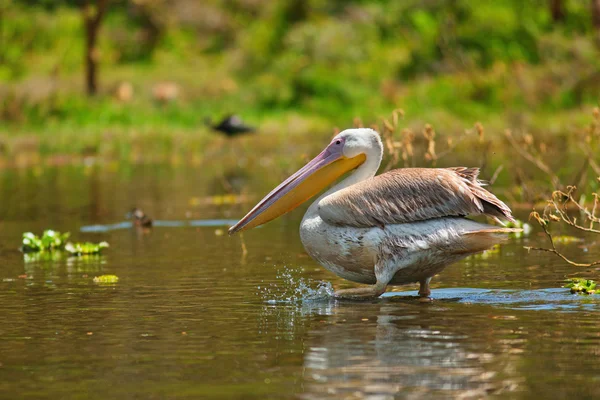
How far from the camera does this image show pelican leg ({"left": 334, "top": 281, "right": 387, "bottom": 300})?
8.26m

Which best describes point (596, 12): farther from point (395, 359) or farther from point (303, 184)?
point (395, 359)

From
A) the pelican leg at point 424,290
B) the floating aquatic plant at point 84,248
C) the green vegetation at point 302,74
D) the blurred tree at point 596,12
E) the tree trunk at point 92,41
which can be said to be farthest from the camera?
the tree trunk at point 92,41

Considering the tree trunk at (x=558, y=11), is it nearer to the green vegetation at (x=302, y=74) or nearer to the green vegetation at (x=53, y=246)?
the green vegetation at (x=302, y=74)

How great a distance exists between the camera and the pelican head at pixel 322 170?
8742 millimetres

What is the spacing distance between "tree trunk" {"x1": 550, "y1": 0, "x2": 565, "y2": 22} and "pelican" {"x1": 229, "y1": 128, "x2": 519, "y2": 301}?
22.5 meters

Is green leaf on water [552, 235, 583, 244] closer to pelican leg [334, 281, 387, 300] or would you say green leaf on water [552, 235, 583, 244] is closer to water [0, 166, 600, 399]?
water [0, 166, 600, 399]

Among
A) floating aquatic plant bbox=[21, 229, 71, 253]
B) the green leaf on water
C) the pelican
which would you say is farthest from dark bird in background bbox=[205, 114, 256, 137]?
the pelican

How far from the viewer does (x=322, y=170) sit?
29.1 feet

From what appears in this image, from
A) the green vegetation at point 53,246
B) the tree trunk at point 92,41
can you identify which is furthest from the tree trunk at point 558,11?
the green vegetation at point 53,246

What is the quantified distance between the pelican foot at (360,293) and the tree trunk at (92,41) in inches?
897

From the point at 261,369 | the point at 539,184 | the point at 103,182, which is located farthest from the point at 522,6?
the point at 261,369

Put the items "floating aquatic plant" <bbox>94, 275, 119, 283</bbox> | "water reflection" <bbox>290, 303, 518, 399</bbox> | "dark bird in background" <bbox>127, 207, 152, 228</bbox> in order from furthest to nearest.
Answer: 1. "dark bird in background" <bbox>127, 207, 152, 228</bbox>
2. "floating aquatic plant" <bbox>94, 275, 119, 283</bbox>
3. "water reflection" <bbox>290, 303, 518, 399</bbox>

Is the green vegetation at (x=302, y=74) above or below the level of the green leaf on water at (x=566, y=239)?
above

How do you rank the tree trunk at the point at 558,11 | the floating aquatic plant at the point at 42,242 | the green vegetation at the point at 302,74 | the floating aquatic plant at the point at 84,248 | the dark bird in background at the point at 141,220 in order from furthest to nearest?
1. the tree trunk at the point at 558,11
2. the green vegetation at the point at 302,74
3. the dark bird in background at the point at 141,220
4. the floating aquatic plant at the point at 42,242
5. the floating aquatic plant at the point at 84,248
